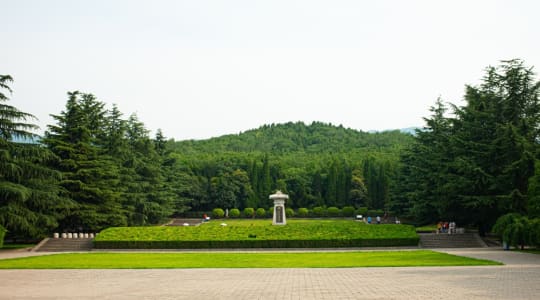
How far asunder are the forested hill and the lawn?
7584cm

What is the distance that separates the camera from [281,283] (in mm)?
14883

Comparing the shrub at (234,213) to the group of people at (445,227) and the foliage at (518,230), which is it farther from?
the foliage at (518,230)

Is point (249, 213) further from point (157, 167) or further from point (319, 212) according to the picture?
point (157, 167)

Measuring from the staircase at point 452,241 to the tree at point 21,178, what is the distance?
21.5 m

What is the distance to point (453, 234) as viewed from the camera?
3303cm

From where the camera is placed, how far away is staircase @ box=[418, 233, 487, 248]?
103 feet

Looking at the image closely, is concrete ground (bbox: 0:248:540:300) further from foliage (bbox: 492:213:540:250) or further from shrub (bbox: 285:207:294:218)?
shrub (bbox: 285:207:294:218)

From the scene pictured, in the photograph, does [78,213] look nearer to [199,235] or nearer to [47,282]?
[199,235]

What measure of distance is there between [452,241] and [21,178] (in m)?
24.6

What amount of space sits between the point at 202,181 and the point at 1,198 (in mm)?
48363

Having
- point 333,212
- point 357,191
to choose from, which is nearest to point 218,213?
point 333,212

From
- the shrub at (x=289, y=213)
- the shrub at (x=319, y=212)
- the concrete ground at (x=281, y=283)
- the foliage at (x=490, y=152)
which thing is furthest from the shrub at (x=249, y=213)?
the concrete ground at (x=281, y=283)

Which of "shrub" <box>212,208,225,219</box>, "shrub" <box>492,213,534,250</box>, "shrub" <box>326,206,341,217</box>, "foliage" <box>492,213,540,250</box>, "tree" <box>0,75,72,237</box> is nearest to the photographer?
"foliage" <box>492,213,540,250</box>

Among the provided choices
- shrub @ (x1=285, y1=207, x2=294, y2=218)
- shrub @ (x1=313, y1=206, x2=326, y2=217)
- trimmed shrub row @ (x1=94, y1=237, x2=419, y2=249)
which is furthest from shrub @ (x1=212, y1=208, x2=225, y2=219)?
trimmed shrub row @ (x1=94, y1=237, x2=419, y2=249)
